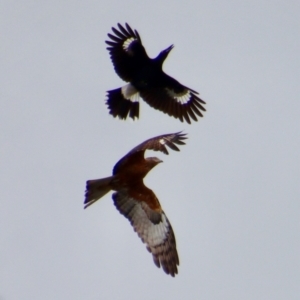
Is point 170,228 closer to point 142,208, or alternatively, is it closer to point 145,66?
point 142,208

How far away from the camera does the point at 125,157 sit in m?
10.7

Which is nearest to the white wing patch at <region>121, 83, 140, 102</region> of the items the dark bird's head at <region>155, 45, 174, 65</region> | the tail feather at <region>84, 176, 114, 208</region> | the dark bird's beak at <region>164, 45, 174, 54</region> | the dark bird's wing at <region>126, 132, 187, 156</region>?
the dark bird's head at <region>155, 45, 174, 65</region>

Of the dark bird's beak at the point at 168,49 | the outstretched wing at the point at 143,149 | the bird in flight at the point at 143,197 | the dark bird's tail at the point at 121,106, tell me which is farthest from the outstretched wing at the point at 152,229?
the dark bird's beak at the point at 168,49

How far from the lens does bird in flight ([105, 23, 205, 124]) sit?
46.2 feet

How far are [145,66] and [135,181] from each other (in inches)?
140

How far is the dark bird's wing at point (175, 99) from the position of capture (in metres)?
14.4

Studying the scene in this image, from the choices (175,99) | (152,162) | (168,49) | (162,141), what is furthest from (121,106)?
(152,162)

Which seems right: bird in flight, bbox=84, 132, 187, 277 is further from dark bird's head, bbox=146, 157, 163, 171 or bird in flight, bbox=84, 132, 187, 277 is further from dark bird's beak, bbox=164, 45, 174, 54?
dark bird's beak, bbox=164, 45, 174, 54

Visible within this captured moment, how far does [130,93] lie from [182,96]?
770mm

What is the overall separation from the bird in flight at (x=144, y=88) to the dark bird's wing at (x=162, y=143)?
298 cm

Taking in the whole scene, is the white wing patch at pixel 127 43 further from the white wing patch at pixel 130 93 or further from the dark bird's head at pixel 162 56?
the white wing patch at pixel 130 93

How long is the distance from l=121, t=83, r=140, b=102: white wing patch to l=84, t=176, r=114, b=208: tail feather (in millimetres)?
3748

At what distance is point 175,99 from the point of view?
568 inches

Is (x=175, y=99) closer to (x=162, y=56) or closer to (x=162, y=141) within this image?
(x=162, y=56)
